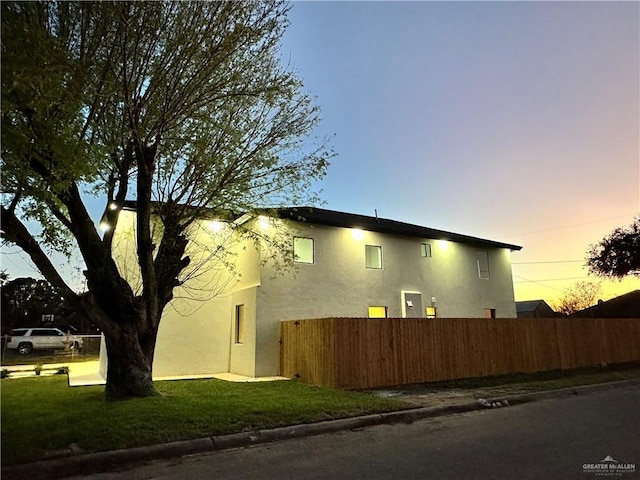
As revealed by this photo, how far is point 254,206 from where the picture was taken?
1029 cm

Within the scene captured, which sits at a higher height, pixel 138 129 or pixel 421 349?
pixel 138 129

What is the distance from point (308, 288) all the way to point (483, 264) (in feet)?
31.4

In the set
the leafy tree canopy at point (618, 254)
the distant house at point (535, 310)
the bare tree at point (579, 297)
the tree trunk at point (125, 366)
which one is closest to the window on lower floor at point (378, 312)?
the tree trunk at point (125, 366)

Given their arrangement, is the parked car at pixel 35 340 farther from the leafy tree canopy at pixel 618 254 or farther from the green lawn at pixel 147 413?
the leafy tree canopy at pixel 618 254

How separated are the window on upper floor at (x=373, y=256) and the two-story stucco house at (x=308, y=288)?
0.13 ft

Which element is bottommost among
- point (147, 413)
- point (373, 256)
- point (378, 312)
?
point (147, 413)

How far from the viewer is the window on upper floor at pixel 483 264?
1925cm

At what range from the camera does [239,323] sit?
1471 centimetres

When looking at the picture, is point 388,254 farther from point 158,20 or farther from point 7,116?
point 7,116

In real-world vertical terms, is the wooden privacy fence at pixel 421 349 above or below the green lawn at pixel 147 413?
above

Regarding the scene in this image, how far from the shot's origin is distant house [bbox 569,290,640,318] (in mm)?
33938

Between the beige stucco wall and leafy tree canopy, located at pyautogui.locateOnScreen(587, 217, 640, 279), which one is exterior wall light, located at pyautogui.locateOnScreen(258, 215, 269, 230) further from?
leafy tree canopy, located at pyautogui.locateOnScreen(587, 217, 640, 279)

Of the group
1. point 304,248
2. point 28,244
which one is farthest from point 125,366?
point 304,248

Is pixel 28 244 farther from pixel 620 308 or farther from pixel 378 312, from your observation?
pixel 620 308
